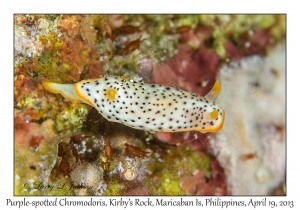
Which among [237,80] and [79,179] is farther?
[237,80]

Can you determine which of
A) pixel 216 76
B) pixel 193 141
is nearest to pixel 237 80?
pixel 216 76

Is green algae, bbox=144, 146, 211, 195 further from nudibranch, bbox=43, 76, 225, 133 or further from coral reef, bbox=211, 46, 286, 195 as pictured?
nudibranch, bbox=43, 76, 225, 133

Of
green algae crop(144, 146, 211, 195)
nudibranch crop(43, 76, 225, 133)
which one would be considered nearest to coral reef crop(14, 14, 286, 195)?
green algae crop(144, 146, 211, 195)

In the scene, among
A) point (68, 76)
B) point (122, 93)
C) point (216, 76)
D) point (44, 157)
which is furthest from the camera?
point (216, 76)

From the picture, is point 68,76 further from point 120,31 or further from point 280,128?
point 280,128

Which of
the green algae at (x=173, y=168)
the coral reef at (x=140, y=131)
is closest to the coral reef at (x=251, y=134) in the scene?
the coral reef at (x=140, y=131)

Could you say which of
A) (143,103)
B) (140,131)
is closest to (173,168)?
(140,131)
